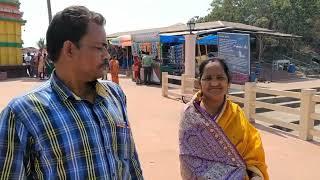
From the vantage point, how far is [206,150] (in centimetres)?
286

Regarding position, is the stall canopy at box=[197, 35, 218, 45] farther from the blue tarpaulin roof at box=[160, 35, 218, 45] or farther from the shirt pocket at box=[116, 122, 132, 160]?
the shirt pocket at box=[116, 122, 132, 160]

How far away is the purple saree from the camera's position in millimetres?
2820

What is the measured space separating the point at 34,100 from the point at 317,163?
17.4ft

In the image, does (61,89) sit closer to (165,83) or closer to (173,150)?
(173,150)

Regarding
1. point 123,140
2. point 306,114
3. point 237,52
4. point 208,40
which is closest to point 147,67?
point 208,40

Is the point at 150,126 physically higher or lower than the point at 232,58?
lower

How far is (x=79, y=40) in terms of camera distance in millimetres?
1651

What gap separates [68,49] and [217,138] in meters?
1.47

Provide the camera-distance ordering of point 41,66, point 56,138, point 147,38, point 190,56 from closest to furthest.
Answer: point 56,138, point 190,56, point 147,38, point 41,66

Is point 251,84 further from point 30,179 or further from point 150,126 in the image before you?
point 30,179

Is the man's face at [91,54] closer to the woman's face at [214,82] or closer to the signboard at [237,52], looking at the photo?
the woman's face at [214,82]

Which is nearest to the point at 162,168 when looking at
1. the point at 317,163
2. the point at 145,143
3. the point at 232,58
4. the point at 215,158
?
the point at 145,143

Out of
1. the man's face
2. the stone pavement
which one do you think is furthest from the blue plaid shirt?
the stone pavement

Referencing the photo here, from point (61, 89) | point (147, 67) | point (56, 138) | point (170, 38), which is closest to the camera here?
point (56, 138)
